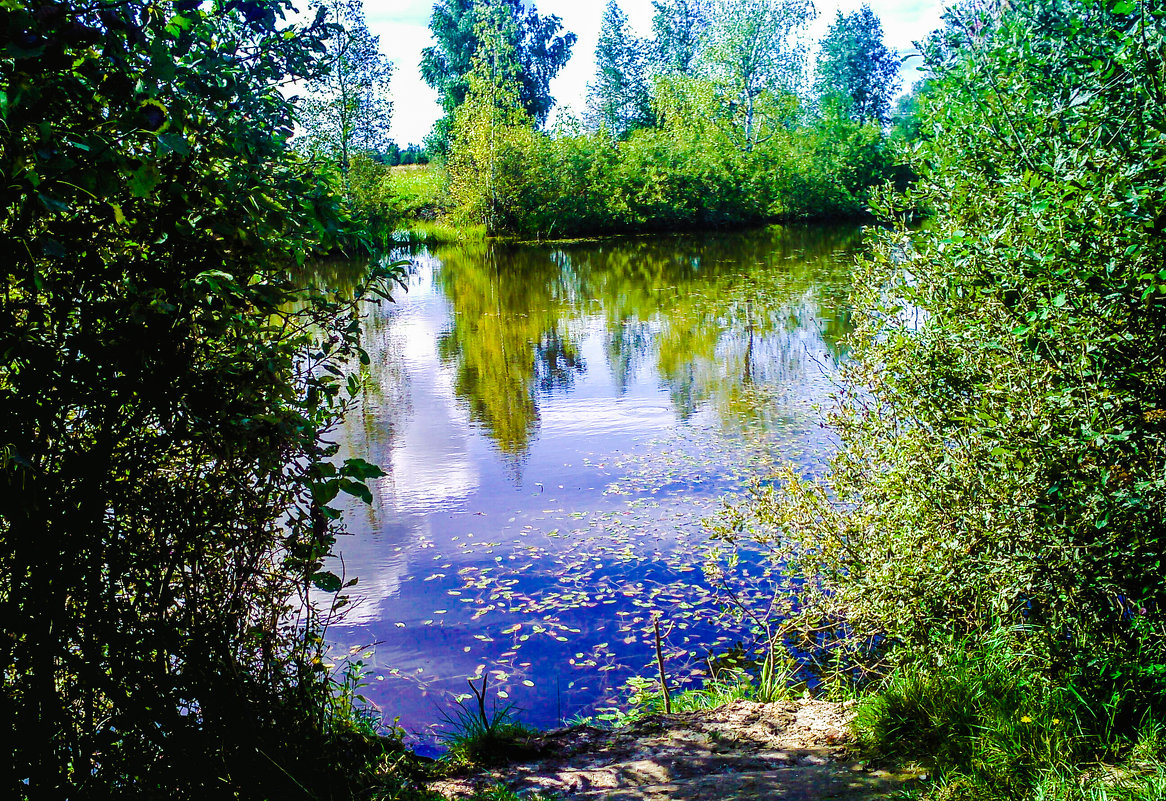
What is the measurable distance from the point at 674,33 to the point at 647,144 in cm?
2782

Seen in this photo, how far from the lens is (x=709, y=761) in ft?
13.4

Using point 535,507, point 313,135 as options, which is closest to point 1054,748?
point 535,507

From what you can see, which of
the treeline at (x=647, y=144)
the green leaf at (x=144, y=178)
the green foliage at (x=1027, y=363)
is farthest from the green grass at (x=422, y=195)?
the green leaf at (x=144, y=178)

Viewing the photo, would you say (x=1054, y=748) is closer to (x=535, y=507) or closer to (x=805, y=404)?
(x=535, y=507)

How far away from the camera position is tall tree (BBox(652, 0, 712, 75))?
65.0 meters

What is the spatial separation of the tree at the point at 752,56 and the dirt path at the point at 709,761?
144 ft

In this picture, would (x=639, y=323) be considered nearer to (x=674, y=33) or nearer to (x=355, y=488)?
(x=355, y=488)

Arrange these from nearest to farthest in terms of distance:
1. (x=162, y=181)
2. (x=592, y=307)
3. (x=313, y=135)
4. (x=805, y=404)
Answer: (x=162, y=181) < (x=805, y=404) < (x=592, y=307) < (x=313, y=135)

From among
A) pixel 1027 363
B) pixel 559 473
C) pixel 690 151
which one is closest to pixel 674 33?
pixel 690 151

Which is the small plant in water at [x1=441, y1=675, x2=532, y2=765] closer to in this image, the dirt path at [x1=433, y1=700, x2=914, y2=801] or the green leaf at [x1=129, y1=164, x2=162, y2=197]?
the dirt path at [x1=433, y1=700, x2=914, y2=801]

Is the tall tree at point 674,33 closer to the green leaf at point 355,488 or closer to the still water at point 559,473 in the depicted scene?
the still water at point 559,473

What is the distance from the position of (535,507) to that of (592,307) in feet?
41.2

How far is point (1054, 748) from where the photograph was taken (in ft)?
11.2

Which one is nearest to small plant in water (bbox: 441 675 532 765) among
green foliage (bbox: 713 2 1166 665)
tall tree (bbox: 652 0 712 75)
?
green foliage (bbox: 713 2 1166 665)
